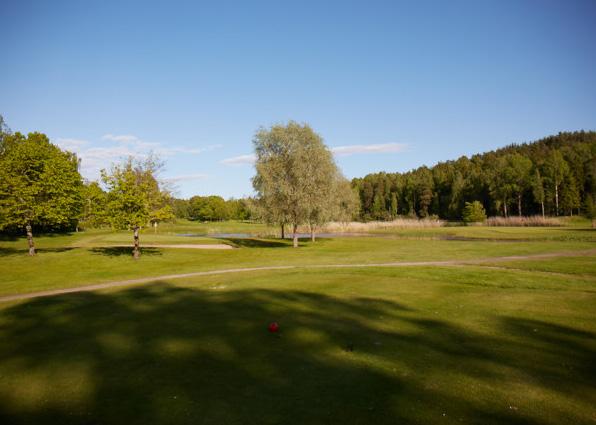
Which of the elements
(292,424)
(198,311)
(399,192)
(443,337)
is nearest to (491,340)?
(443,337)

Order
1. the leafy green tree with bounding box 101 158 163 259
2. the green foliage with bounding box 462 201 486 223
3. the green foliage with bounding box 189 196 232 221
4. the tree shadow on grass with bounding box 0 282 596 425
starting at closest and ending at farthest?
1. the tree shadow on grass with bounding box 0 282 596 425
2. the leafy green tree with bounding box 101 158 163 259
3. the green foliage with bounding box 462 201 486 223
4. the green foliage with bounding box 189 196 232 221

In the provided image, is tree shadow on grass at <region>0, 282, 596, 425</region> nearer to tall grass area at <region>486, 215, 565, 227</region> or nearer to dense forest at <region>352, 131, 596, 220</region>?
dense forest at <region>352, 131, 596, 220</region>

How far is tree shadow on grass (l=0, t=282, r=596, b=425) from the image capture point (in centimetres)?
651

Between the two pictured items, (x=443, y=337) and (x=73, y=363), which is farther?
(x=443, y=337)

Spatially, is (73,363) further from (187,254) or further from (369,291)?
(187,254)

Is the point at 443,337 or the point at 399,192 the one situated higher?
the point at 399,192

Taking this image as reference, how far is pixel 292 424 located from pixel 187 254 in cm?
3307

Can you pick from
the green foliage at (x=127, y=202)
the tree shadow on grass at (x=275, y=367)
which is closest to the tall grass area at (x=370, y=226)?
the green foliage at (x=127, y=202)

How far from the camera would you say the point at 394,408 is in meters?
6.51

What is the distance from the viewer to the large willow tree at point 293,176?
43.3 metres

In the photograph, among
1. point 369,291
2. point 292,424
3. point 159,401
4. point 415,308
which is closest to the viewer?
point 292,424

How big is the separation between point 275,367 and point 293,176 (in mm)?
36439

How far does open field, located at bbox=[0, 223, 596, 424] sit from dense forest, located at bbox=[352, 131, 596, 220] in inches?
2829

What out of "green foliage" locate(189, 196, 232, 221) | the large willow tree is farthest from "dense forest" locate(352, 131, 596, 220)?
"green foliage" locate(189, 196, 232, 221)
